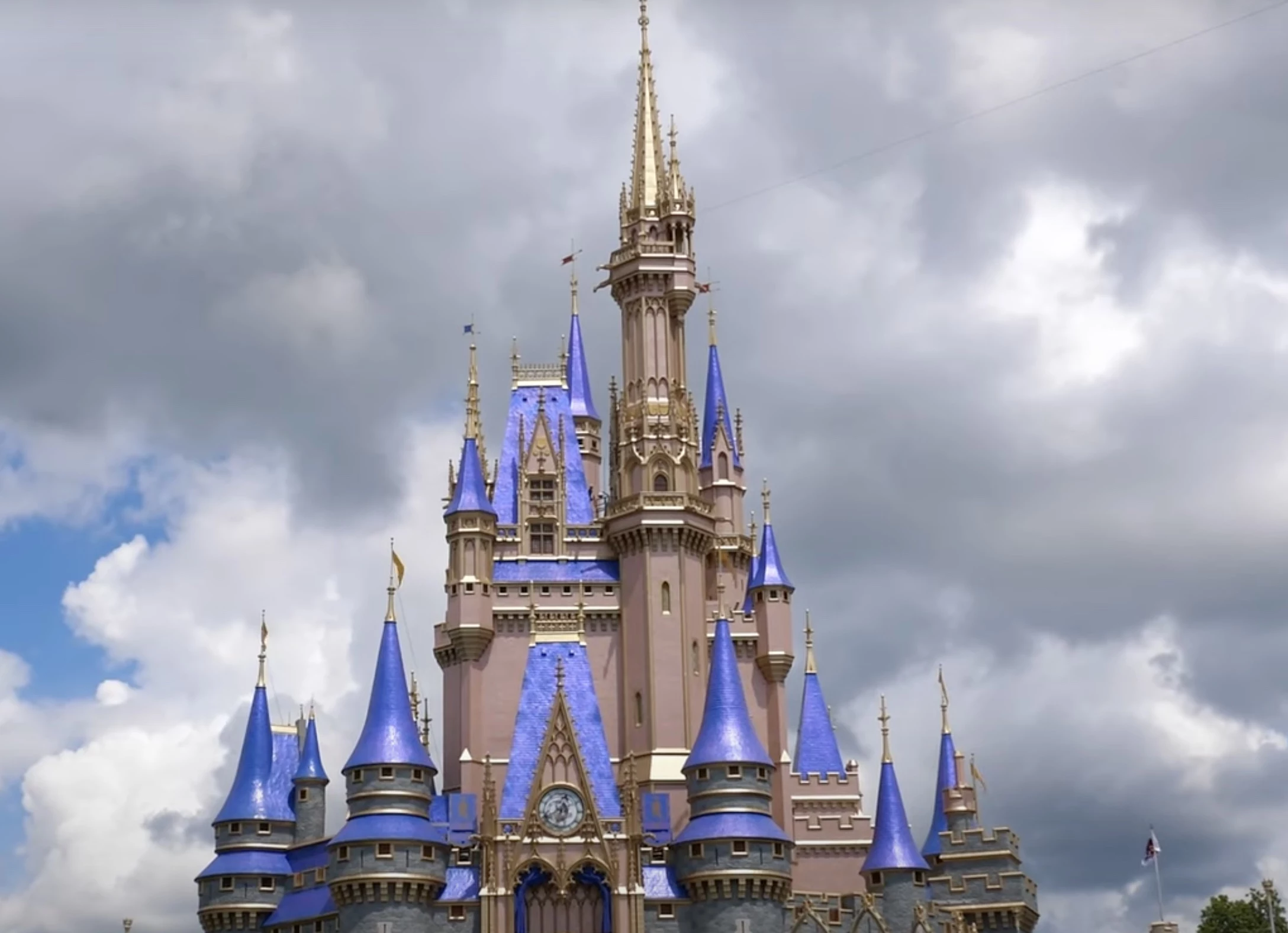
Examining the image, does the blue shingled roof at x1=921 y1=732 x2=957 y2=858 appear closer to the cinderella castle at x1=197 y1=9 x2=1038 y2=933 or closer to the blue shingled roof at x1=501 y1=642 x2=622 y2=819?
the cinderella castle at x1=197 y1=9 x2=1038 y2=933

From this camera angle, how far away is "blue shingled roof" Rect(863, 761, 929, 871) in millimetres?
80625

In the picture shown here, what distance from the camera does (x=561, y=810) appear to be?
253 ft

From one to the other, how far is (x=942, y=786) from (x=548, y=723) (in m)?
→ 21.9

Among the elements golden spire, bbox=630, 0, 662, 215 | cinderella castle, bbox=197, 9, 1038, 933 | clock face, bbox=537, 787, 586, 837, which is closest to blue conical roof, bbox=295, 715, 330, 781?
cinderella castle, bbox=197, 9, 1038, 933

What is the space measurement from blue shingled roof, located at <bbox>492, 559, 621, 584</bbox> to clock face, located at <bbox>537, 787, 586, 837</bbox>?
1402 centimetres

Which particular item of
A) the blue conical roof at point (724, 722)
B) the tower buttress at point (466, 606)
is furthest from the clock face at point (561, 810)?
the tower buttress at point (466, 606)

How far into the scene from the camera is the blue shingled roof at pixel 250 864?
82500 millimetres

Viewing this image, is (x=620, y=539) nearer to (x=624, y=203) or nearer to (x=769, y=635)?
(x=769, y=635)

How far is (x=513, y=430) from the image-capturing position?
94.3 metres

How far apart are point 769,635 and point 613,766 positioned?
11.3m

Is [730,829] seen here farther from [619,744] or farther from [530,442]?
[530,442]

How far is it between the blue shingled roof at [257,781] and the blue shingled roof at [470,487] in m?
13.0

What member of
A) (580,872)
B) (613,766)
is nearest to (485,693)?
(613,766)

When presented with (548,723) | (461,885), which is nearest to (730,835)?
(548,723)
